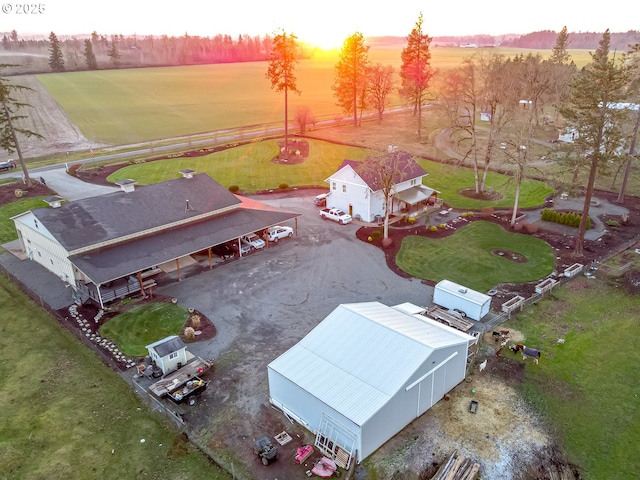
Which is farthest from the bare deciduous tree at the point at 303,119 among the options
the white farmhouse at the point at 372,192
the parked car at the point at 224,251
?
the parked car at the point at 224,251

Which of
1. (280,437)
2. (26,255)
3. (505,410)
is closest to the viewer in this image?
(280,437)

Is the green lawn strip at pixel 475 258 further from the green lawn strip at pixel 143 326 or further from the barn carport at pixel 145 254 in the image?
the green lawn strip at pixel 143 326

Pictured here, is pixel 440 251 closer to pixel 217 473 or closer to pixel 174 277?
pixel 174 277

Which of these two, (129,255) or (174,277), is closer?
(129,255)

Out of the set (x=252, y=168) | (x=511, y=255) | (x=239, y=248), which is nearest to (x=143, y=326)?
(x=239, y=248)

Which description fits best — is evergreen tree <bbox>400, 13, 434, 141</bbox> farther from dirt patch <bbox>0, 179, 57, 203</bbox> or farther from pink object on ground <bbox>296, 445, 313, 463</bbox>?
pink object on ground <bbox>296, 445, 313, 463</bbox>

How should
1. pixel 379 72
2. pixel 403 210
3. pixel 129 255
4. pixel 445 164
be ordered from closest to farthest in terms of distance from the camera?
pixel 129 255 → pixel 403 210 → pixel 445 164 → pixel 379 72

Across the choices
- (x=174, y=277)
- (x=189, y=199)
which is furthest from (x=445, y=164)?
(x=174, y=277)

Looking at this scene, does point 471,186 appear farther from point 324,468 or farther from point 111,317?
point 324,468
